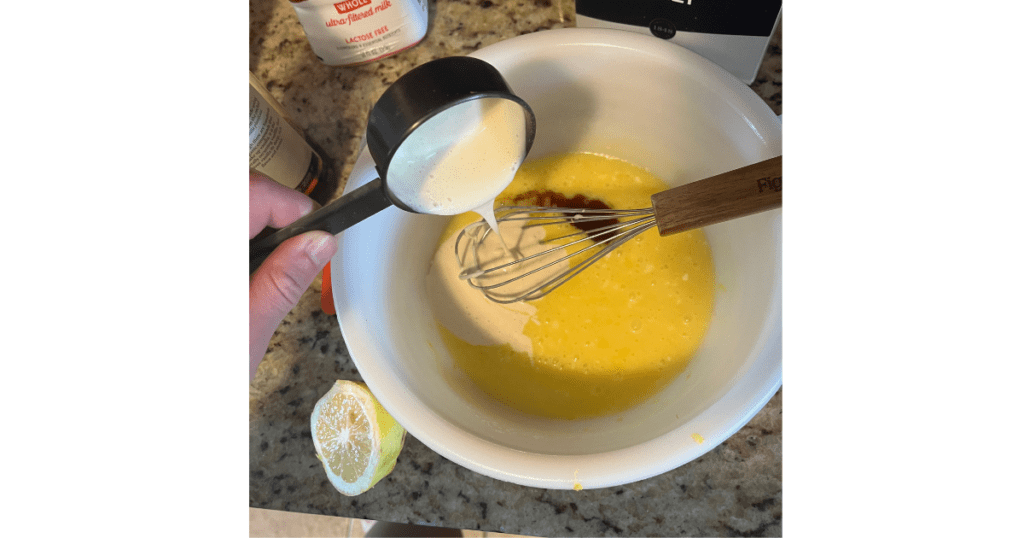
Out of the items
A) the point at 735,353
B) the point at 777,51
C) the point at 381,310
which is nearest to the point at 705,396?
the point at 735,353

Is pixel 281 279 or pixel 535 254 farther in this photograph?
pixel 535 254

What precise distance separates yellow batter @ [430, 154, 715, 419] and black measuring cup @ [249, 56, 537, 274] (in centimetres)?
21

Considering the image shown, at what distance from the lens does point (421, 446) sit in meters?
0.63

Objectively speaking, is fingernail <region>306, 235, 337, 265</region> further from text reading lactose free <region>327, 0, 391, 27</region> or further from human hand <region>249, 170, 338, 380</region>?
text reading lactose free <region>327, 0, 391, 27</region>

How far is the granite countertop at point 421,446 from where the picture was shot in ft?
1.99

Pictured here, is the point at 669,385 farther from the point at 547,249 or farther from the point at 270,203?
the point at 270,203

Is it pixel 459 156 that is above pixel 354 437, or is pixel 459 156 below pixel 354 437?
above

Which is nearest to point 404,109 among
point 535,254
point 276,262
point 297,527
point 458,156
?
point 458,156

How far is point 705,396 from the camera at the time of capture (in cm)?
51

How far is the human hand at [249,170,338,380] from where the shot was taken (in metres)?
0.50

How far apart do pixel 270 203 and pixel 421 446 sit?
28cm

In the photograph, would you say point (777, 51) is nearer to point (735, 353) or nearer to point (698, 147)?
point (698, 147)

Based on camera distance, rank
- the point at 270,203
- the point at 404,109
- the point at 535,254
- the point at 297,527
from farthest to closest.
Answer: the point at 297,527
the point at 535,254
the point at 270,203
the point at 404,109

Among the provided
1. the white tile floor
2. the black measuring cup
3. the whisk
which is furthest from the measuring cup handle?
the white tile floor
